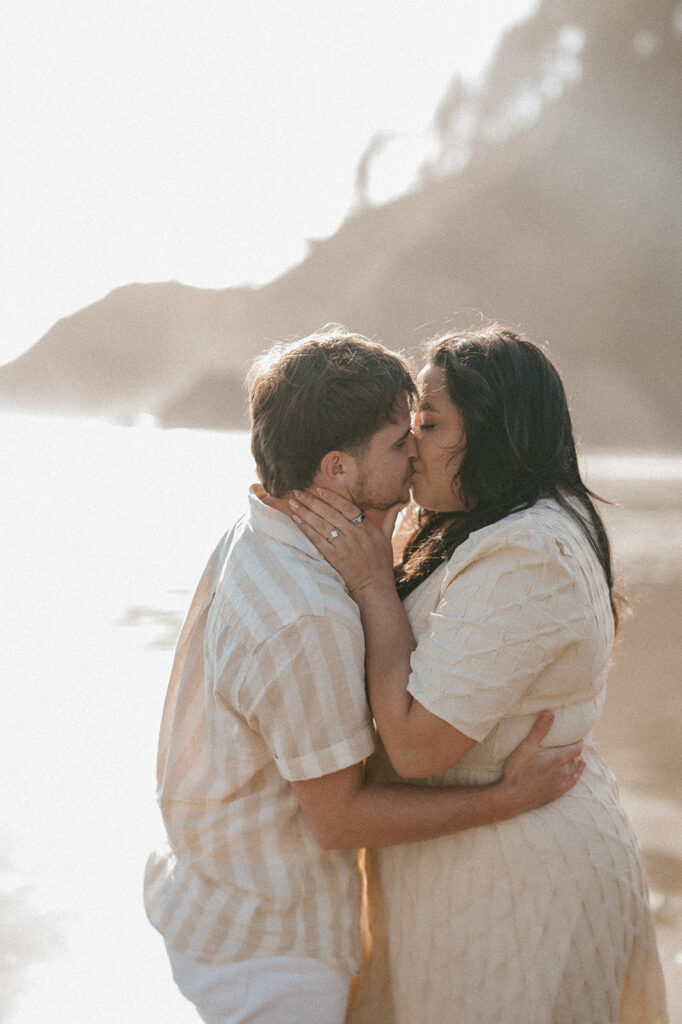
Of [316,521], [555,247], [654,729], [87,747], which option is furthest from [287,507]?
[555,247]

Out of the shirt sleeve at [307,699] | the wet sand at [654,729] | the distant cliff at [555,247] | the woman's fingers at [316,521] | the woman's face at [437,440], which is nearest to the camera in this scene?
the shirt sleeve at [307,699]

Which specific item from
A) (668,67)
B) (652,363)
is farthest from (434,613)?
(668,67)

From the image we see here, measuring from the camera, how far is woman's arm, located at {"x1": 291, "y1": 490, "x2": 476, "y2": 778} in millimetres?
1767

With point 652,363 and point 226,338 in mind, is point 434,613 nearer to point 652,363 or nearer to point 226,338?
point 652,363

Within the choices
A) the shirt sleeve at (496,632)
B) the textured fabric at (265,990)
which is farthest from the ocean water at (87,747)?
the shirt sleeve at (496,632)

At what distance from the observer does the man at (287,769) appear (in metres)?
1.74

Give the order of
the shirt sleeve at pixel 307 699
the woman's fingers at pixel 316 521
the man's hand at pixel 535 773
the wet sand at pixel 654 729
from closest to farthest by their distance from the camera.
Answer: the shirt sleeve at pixel 307 699, the man's hand at pixel 535 773, the woman's fingers at pixel 316 521, the wet sand at pixel 654 729

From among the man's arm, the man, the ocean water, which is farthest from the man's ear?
the ocean water

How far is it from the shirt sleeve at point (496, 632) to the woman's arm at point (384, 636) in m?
0.03

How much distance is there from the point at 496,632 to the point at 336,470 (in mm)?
463

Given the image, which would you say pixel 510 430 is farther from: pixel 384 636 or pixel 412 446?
pixel 384 636

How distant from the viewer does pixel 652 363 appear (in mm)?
85188

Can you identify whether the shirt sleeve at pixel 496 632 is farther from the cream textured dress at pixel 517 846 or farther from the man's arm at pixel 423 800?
the man's arm at pixel 423 800

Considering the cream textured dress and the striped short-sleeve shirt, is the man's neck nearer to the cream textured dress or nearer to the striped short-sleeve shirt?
the striped short-sleeve shirt
